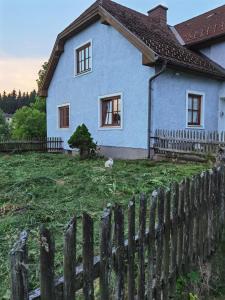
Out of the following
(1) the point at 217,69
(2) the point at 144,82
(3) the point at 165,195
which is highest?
(1) the point at 217,69

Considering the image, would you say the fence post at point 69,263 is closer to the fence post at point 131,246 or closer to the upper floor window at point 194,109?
the fence post at point 131,246

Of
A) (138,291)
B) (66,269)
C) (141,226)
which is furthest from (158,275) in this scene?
(66,269)

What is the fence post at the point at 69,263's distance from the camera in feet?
4.83

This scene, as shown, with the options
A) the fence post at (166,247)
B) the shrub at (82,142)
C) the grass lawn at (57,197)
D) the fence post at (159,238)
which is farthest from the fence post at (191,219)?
the shrub at (82,142)

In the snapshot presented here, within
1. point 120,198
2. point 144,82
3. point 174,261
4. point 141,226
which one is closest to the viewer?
point 141,226

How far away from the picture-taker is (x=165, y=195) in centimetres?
245

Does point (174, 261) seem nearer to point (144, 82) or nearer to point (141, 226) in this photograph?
point (141, 226)

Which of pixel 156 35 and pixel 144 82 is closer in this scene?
pixel 144 82

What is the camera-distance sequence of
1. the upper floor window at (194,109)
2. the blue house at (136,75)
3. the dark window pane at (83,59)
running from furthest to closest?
the dark window pane at (83,59)
the upper floor window at (194,109)
the blue house at (136,75)

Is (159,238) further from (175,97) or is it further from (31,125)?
(31,125)

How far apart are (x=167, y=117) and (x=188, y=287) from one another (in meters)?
9.27

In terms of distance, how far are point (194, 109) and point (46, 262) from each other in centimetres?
1242

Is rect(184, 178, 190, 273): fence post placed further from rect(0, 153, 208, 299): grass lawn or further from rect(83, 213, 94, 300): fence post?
rect(83, 213, 94, 300): fence post

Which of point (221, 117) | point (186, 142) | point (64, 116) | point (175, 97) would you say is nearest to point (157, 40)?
point (175, 97)
